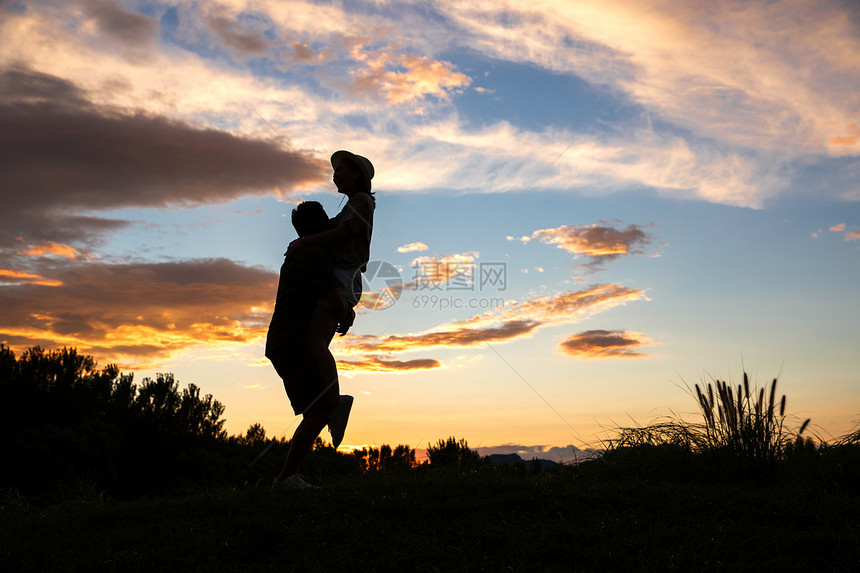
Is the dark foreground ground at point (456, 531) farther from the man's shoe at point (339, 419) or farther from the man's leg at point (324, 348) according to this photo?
the man's leg at point (324, 348)

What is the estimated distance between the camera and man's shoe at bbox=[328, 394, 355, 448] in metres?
5.09

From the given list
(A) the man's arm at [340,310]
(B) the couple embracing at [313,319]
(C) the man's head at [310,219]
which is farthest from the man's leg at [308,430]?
(C) the man's head at [310,219]

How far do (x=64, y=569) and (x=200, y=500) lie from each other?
1.07 m

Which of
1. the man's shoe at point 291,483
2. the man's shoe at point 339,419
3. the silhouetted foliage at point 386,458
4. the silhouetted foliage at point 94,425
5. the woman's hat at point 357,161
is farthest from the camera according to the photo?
the silhouetted foliage at point 94,425

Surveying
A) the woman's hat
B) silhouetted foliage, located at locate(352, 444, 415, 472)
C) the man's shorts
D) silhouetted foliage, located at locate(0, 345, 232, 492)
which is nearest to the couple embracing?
the man's shorts

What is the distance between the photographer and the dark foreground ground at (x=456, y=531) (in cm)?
364

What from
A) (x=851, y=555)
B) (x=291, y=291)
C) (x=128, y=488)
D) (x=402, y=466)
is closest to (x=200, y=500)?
(x=291, y=291)

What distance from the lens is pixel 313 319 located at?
16.4 feet

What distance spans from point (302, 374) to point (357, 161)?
1834 mm

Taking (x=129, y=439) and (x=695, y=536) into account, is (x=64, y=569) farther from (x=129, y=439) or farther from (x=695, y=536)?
(x=129, y=439)

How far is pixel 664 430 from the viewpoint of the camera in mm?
7230

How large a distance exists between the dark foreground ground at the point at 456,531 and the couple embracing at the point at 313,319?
21.6 inches

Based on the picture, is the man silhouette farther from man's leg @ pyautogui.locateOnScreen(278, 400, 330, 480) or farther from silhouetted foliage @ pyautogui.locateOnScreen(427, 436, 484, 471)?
silhouetted foliage @ pyautogui.locateOnScreen(427, 436, 484, 471)

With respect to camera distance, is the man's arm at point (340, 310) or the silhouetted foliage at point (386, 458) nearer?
the man's arm at point (340, 310)
